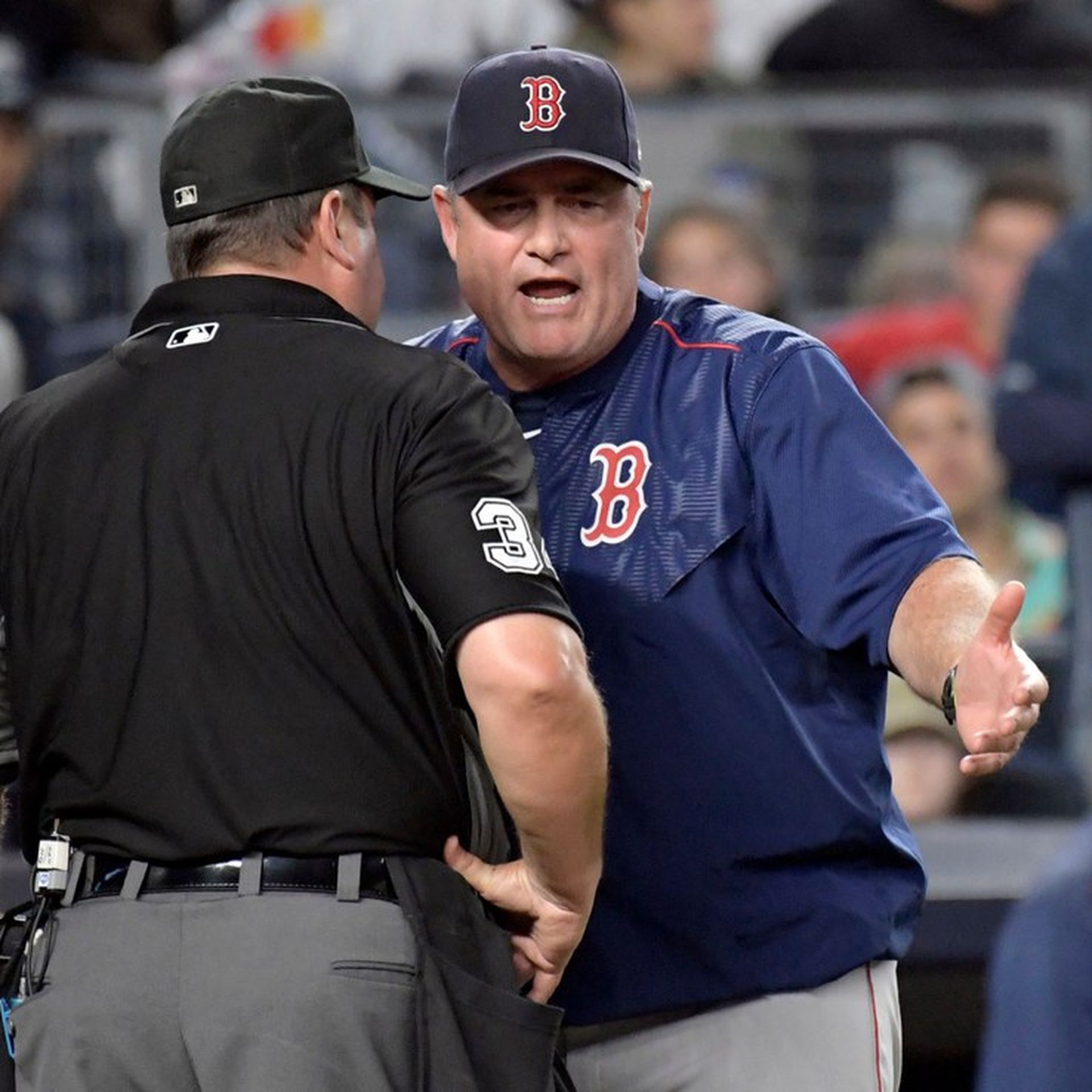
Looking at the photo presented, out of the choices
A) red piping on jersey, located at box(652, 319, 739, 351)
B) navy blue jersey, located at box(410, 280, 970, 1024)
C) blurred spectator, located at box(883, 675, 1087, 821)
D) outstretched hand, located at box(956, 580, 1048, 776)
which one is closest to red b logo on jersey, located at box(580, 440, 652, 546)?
navy blue jersey, located at box(410, 280, 970, 1024)

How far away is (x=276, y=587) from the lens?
7.72 ft

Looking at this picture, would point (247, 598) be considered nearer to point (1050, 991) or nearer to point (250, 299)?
point (250, 299)

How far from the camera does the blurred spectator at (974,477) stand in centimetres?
559

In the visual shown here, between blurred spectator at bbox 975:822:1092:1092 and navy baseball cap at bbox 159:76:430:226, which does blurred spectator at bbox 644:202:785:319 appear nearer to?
navy baseball cap at bbox 159:76:430:226

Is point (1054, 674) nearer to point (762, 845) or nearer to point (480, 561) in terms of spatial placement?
point (762, 845)

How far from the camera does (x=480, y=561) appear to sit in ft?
7.54

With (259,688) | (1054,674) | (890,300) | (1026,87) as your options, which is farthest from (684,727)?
(1026,87)

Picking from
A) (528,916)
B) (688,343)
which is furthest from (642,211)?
(528,916)

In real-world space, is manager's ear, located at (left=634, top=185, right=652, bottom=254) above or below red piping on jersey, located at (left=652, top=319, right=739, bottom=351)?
above

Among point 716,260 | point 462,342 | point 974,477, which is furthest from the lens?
point 716,260

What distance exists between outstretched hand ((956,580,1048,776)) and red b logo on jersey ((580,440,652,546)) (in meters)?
0.54

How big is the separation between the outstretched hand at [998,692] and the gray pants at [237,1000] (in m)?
0.63

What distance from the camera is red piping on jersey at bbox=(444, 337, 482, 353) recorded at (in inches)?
120

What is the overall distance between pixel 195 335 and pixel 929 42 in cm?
446
